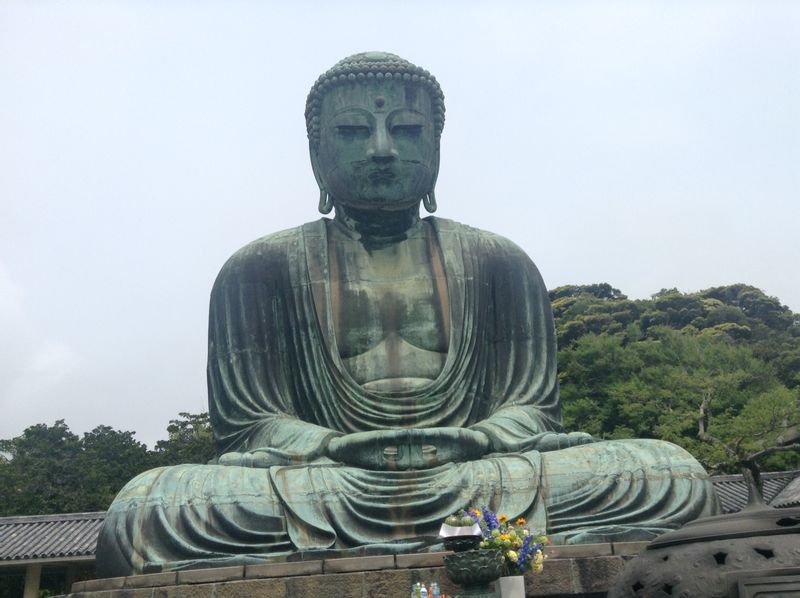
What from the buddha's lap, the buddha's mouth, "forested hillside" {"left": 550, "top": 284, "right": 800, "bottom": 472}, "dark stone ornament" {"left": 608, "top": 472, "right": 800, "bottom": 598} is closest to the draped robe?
the buddha's lap

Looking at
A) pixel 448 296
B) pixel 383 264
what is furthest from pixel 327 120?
pixel 448 296

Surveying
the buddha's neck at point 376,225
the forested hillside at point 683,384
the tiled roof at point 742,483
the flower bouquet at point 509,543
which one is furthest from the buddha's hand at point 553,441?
the tiled roof at point 742,483

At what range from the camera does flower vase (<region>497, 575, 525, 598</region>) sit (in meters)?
5.43

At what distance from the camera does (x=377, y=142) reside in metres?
8.41

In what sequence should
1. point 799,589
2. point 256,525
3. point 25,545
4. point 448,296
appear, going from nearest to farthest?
point 799,589, point 256,525, point 448,296, point 25,545

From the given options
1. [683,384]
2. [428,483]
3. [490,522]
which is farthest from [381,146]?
[683,384]

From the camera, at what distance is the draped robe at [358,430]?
6.52 metres

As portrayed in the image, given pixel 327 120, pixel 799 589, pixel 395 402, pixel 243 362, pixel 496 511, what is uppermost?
pixel 327 120

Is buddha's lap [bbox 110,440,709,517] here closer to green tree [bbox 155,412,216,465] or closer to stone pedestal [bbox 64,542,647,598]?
stone pedestal [bbox 64,542,647,598]

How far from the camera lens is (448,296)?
27.8 ft

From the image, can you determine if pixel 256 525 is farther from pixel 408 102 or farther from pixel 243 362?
pixel 408 102

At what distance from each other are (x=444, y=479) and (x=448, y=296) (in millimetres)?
2154

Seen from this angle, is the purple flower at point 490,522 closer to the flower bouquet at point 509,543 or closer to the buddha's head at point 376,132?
the flower bouquet at point 509,543

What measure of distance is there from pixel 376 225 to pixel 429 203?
56cm
